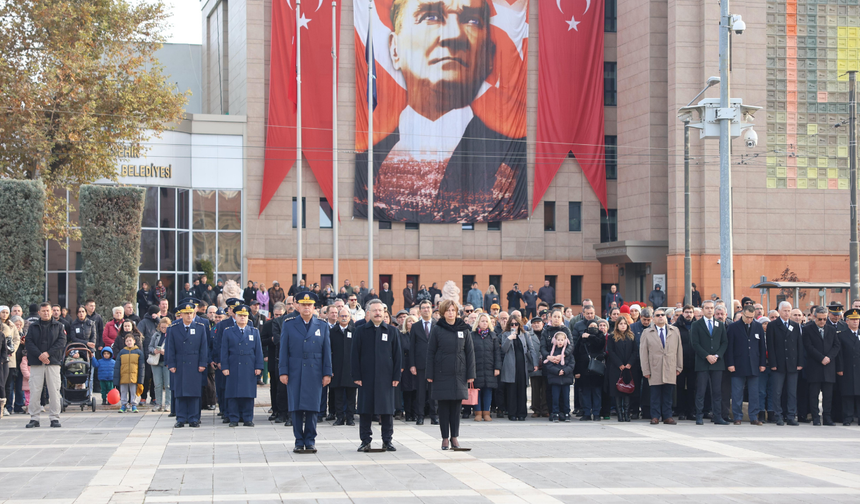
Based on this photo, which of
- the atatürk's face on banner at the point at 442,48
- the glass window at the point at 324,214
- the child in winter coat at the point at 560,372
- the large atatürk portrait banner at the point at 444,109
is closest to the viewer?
the child in winter coat at the point at 560,372

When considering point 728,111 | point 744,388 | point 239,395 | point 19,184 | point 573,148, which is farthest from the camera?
point 573,148

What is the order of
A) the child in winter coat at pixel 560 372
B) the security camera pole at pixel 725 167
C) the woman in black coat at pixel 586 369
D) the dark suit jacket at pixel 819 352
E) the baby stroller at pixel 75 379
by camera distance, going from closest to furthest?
the dark suit jacket at pixel 819 352 < the child in winter coat at pixel 560 372 < the woman in black coat at pixel 586 369 < the baby stroller at pixel 75 379 < the security camera pole at pixel 725 167

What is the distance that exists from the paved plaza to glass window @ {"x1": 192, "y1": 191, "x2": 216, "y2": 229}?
83.5 ft

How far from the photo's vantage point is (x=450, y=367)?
12.7m

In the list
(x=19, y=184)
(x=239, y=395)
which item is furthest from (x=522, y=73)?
(x=239, y=395)

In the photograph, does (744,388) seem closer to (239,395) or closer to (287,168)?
(239,395)

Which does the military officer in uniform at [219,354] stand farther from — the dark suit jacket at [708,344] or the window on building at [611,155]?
the window on building at [611,155]

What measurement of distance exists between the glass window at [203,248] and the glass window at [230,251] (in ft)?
0.96

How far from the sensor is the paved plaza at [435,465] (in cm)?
938

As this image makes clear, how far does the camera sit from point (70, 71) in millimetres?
29656

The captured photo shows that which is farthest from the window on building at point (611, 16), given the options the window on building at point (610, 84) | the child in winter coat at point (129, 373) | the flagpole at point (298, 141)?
the child in winter coat at point (129, 373)

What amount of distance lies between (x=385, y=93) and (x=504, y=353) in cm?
2538

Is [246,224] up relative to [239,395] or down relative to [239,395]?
up

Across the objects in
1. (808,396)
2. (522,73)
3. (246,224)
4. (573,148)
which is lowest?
(808,396)
